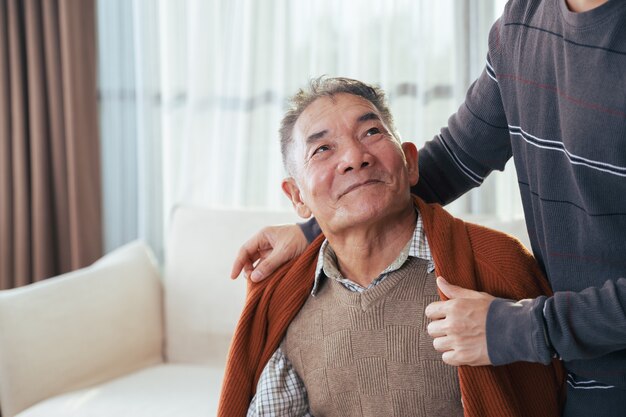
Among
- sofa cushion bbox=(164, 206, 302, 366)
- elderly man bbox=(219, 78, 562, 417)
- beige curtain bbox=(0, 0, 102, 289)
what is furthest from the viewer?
beige curtain bbox=(0, 0, 102, 289)

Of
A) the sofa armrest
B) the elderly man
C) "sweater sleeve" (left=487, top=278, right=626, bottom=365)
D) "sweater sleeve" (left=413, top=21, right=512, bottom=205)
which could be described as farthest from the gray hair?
the sofa armrest

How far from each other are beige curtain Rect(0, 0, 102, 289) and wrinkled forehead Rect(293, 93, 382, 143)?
2.11 m

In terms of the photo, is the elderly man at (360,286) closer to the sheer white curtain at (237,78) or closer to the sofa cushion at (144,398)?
the sofa cushion at (144,398)

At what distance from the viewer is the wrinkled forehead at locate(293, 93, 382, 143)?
1.57m

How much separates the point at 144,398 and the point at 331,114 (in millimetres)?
1354

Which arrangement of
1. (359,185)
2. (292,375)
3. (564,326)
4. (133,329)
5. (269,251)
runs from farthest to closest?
(133,329) → (269,251) → (292,375) → (359,185) → (564,326)

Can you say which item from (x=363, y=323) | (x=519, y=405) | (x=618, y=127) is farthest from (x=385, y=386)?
(x=618, y=127)

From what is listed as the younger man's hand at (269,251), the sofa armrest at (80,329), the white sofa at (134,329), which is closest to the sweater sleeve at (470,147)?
the younger man's hand at (269,251)

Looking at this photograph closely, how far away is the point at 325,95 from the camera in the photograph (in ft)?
5.29

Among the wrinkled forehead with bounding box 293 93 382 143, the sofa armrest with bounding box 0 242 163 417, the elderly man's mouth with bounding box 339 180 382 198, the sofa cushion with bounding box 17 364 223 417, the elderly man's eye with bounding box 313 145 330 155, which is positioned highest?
the wrinkled forehead with bounding box 293 93 382 143

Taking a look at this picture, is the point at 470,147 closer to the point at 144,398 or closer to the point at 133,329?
the point at 144,398

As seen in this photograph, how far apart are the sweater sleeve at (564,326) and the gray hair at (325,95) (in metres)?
0.56

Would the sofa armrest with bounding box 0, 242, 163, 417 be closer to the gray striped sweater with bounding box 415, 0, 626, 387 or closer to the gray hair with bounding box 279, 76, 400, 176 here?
the gray hair with bounding box 279, 76, 400, 176

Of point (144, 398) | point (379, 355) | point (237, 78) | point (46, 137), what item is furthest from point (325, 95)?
point (46, 137)
